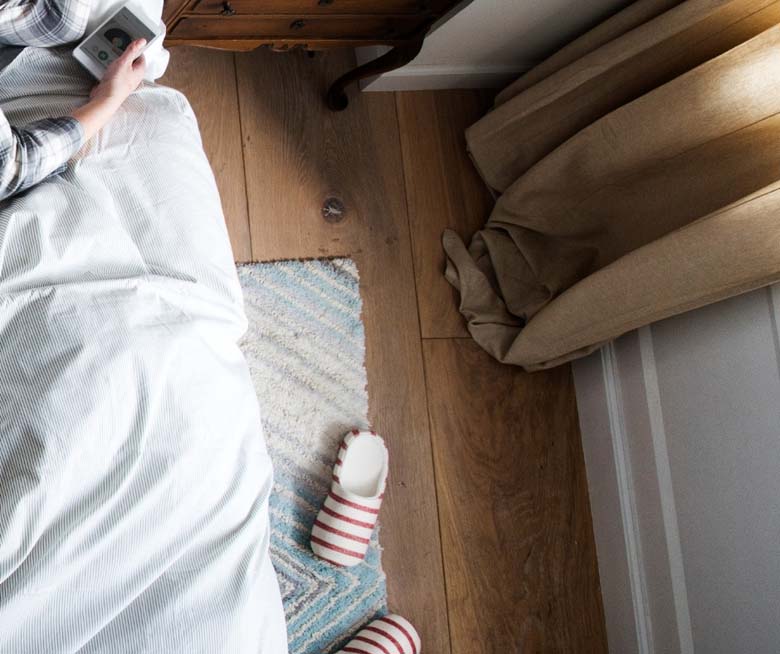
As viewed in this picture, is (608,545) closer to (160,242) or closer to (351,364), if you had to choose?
(351,364)

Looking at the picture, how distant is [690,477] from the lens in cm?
145

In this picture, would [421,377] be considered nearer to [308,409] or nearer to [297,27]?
[308,409]

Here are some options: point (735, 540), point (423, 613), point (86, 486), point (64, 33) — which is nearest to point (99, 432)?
point (86, 486)

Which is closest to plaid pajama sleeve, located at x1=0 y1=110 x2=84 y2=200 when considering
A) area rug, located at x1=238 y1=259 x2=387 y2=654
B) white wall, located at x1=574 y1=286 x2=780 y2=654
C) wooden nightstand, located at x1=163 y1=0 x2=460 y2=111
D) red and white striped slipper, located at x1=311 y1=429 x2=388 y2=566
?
wooden nightstand, located at x1=163 y1=0 x2=460 y2=111

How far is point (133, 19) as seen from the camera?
1.15m

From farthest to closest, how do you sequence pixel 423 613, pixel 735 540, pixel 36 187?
1. pixel 423 613
2. pixel 735 540
3. pixel 36 187

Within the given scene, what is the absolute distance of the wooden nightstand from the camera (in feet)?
4.40

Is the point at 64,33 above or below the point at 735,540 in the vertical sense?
above

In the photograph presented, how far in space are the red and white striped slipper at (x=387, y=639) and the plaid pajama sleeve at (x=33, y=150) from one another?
0.90 meters

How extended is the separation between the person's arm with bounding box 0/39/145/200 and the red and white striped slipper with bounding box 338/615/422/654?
35.6 inches

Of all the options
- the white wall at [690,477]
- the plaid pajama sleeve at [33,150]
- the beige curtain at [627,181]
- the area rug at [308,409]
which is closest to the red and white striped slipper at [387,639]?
the area rug at [308,409]

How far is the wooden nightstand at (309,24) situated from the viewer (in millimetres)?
1341

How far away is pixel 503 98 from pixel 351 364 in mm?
599

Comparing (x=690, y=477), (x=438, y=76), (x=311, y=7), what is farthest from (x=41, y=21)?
(x=690, y=477)
